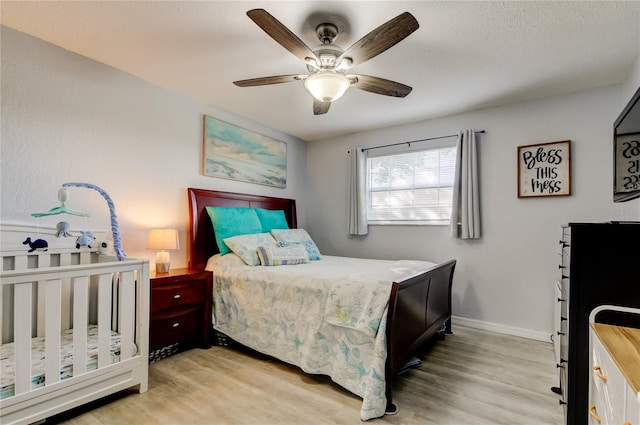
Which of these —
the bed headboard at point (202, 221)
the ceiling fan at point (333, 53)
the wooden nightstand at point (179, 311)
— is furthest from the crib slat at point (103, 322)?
the ceiling fan at point (333, 53)

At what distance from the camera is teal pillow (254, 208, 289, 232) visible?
12.1 ft

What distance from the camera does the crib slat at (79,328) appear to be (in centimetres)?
175

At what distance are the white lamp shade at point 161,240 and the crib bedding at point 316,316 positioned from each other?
47cm

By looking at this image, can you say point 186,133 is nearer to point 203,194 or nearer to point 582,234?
point 203,194

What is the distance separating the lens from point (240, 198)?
12.0ft

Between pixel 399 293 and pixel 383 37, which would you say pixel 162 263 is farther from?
pixel 383 37

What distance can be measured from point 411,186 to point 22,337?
363cm

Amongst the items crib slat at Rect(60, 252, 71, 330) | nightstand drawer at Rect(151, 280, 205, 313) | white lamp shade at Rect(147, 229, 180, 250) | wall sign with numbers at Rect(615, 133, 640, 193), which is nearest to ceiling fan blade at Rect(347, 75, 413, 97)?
wall sign with numbers at Rect(615, 133, 640, 193)

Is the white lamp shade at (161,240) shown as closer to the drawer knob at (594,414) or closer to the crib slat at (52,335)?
the crib slat at (52,335)

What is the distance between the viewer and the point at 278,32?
1.63 metres

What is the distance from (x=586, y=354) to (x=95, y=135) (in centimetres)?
351

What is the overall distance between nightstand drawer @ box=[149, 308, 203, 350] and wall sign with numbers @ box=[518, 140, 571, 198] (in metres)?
3.38

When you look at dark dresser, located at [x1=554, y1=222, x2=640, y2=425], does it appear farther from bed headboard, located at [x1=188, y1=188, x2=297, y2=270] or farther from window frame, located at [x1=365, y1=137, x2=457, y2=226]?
bed headboard, located at [x1=188, y1=188, x2=297, y2=270]

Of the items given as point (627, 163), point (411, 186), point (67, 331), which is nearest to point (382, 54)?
point (627, 163)
